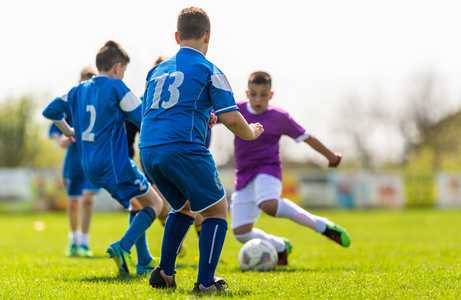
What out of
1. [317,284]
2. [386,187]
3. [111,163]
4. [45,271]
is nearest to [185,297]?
[317,284]

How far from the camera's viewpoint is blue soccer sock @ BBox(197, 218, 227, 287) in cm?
386

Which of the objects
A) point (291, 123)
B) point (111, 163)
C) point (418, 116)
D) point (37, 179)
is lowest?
point (37, 179)

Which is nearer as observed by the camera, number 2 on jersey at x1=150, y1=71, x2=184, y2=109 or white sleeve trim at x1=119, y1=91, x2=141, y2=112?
number 2 on jersey at x1=150, y1=71, x2=184, y2=109

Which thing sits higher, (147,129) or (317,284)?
(147,129)

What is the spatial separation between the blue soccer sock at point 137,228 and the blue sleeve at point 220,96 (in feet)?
5.69

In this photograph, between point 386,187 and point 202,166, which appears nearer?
point 202,166

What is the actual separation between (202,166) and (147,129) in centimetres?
50

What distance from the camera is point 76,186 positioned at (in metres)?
8.00

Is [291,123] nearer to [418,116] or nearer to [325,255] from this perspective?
[325,255]

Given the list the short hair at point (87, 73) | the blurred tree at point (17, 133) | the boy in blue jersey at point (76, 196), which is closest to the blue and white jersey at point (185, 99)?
the short hair at point (87, 73)

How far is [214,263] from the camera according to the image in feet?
12.8

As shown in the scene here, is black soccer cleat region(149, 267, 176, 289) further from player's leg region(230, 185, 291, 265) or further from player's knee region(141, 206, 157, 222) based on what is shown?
player's leg region(230, 185, 291, 265)

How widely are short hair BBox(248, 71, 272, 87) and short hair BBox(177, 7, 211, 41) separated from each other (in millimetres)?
2258

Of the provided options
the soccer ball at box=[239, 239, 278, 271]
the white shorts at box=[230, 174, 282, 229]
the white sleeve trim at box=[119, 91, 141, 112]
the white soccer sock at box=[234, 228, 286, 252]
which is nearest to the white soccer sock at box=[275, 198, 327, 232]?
the white shorts at box=[230, 174, 282, 229]
